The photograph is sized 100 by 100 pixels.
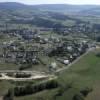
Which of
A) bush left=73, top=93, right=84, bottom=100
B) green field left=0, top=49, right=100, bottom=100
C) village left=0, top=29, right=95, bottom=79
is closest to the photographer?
bush left=73, top=93, right=84, bottom=100

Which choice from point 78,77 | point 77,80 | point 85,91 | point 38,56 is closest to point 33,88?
point 85,91

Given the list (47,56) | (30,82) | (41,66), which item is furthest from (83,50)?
(30,82)

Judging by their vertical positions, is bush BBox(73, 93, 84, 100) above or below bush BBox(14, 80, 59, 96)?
above

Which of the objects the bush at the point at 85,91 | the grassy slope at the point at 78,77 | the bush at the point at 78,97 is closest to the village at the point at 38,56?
the grassy slope at the point at 78,77

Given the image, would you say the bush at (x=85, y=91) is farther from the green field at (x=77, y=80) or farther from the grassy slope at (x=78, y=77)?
the grassy slope at (x=78, y=77)

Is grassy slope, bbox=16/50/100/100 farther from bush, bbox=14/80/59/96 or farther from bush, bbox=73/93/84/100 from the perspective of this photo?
bush, bbox=14/80/59/96

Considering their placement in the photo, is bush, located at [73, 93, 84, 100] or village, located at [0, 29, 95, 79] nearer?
bush, located at [73, 93, 84, 100]

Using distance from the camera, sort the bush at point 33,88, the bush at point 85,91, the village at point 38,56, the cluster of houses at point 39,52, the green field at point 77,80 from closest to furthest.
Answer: the green field at point 77,80
the bush at point 85,91
the bush at point 33,88
the village at point 38,56
the cluster of houses at point 39,52

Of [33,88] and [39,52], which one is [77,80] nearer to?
[33,88]

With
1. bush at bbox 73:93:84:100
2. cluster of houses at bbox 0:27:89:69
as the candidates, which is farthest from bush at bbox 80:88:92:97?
cluster of houses at bbox 0:27:89:69
